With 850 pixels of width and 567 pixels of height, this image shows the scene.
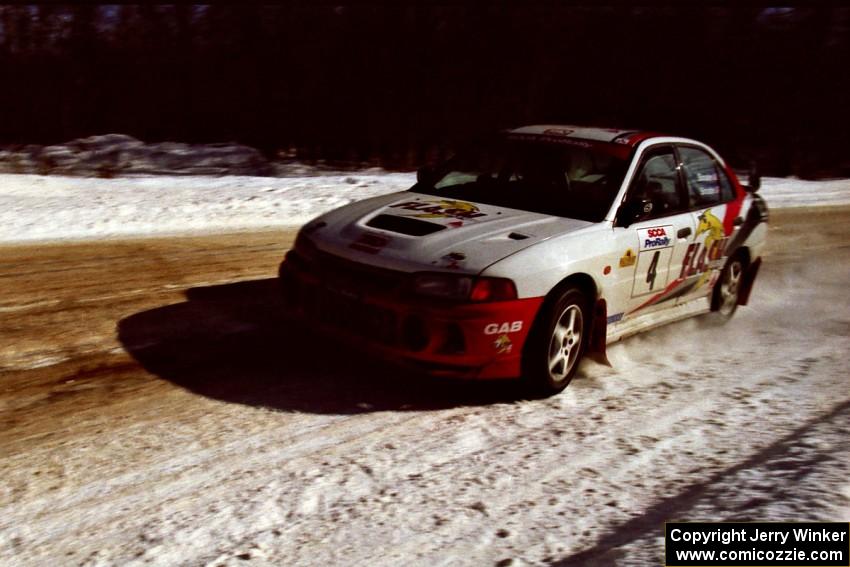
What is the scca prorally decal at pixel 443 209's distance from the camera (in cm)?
532

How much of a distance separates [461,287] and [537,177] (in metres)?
1.51

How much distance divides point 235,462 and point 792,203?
14.3 metres

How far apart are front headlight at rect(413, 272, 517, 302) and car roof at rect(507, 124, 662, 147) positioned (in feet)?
6.21

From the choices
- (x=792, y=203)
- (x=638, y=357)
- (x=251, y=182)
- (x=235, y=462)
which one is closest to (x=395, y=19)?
(x=251, y=182)

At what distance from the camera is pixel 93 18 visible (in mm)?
17328

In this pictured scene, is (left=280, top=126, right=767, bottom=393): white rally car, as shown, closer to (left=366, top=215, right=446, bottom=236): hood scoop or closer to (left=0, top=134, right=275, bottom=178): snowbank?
(left=366, top=215, right=446, bottom=236): hood scoop

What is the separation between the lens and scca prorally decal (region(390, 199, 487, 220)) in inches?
210

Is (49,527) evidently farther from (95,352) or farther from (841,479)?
(841,479)

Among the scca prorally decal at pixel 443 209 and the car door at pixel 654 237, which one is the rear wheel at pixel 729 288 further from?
the scca prorally decal at pixel 443 209

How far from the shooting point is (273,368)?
17.2 feet

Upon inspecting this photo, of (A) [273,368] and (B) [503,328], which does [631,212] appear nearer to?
(B) [503,328]

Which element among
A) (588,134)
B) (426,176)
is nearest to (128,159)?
(426,176)

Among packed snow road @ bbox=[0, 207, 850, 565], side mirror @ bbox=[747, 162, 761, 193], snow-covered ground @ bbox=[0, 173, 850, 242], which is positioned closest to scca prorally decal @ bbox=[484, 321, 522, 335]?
packed snow road @ bbox=[0, 207, 850, 565]

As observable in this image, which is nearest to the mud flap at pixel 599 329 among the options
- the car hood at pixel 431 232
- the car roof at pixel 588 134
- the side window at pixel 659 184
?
the car hood at pixel 431 232
